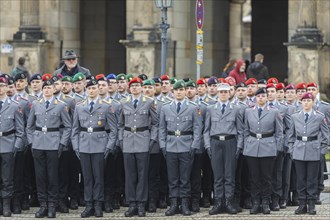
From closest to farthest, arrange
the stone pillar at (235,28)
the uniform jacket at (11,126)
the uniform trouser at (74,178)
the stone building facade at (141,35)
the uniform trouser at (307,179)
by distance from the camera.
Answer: the uniform trouser at (307,179)
the uniform jacket at (11,126)
the uniform trouser at (74,178)
the stone building facade at (141,35)
the stone pillar at (235,28)

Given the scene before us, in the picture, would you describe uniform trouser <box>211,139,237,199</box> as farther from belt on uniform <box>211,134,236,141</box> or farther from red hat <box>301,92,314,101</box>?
red hat <box>301,92,314,101</box>

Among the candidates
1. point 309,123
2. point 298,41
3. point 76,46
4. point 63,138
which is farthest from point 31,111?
point 76,46

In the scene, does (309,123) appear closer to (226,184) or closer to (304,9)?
(226,184)

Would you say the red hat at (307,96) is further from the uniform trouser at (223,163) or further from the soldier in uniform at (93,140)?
the soldier in uniform at (93,140)

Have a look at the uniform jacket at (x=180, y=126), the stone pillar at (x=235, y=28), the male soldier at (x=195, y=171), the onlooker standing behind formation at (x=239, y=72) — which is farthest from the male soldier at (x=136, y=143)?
the stone pillar at (x=235, y=28)

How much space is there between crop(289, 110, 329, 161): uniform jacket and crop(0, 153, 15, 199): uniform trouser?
4.31 metres

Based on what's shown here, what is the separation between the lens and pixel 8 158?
782 inches

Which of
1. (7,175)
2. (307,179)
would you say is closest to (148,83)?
(7,175)

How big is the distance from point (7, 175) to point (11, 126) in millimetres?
763

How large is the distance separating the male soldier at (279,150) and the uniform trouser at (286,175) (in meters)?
0.27

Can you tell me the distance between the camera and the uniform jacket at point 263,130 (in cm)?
1966

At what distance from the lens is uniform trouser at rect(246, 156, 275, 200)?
64.8ft

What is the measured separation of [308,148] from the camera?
64.1ft

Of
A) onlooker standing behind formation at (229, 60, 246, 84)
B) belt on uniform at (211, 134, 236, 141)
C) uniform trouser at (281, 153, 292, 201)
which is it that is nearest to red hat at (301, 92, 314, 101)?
belt on uniform at (211, 134, 236, 141)
